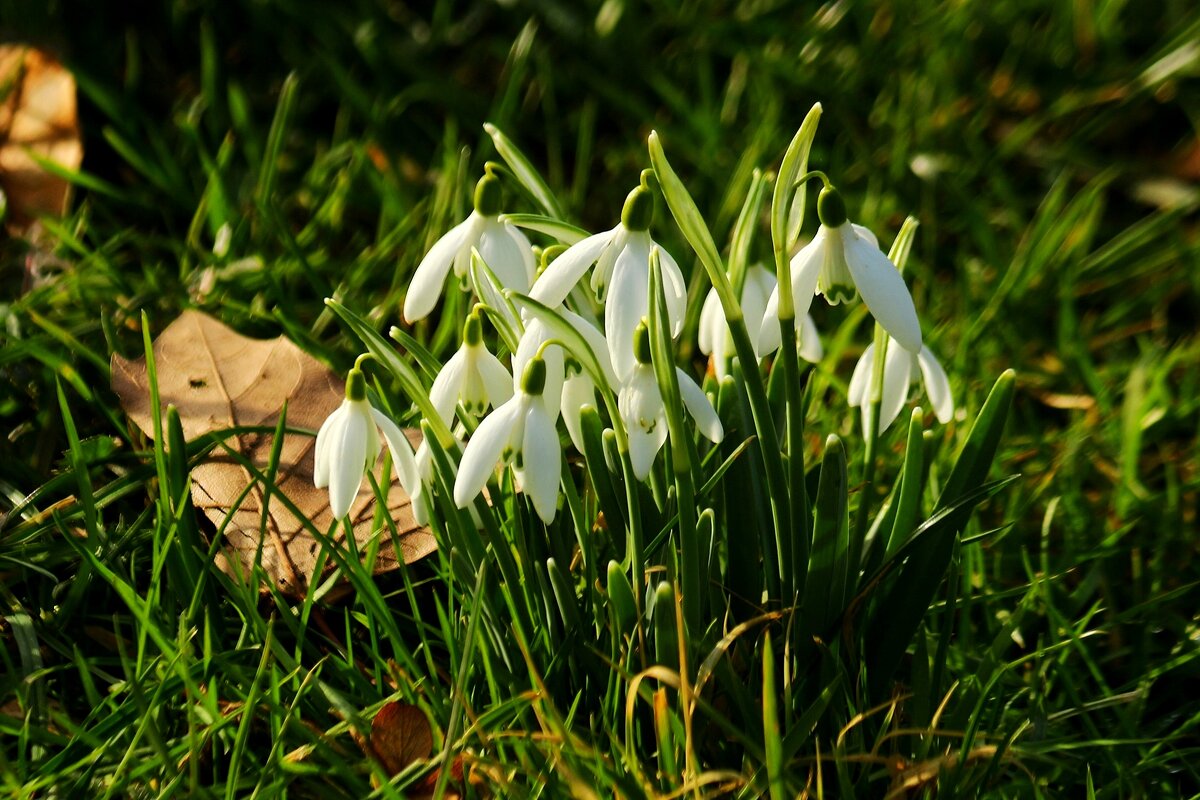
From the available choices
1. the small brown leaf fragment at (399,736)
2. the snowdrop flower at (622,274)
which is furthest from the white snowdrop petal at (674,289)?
the small brown leaf fragment at (399,736)

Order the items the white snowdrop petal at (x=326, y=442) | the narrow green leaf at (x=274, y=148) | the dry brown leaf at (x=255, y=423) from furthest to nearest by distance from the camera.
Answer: the narrow green leaf at (x=274, y=148)
the dry brown leaf at (x=255, y=423)
the white snowdrop petal at (x=326, y=442)

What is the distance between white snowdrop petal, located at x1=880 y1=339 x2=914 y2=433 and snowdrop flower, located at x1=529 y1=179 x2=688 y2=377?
309 mm

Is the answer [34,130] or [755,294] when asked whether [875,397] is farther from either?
[34,130]

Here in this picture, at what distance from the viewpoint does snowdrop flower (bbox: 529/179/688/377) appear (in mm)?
1050

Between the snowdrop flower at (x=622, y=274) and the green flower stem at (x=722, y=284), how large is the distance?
36 millimetres

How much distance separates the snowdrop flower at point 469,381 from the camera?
1.10 m

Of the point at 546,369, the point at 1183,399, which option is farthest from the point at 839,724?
A: the point at 1183,399

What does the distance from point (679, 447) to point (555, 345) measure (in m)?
0.14

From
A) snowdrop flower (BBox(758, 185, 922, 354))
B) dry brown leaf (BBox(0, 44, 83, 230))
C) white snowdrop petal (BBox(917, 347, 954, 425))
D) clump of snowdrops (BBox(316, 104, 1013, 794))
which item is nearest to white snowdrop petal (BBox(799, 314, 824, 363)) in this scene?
clump of snowdrops (BBox(316, 104, 1013, 794))

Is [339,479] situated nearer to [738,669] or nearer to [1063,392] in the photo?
[738,669]

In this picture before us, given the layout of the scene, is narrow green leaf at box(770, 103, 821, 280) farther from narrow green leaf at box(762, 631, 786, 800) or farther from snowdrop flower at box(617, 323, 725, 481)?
narrow green leaf at box(762, 631, 786, 800)

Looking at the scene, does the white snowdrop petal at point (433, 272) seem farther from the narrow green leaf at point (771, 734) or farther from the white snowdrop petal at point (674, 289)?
the narrow green leaf at point (771, 734)

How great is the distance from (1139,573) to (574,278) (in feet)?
3.14

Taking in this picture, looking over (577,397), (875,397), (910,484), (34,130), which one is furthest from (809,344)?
(34,130)
